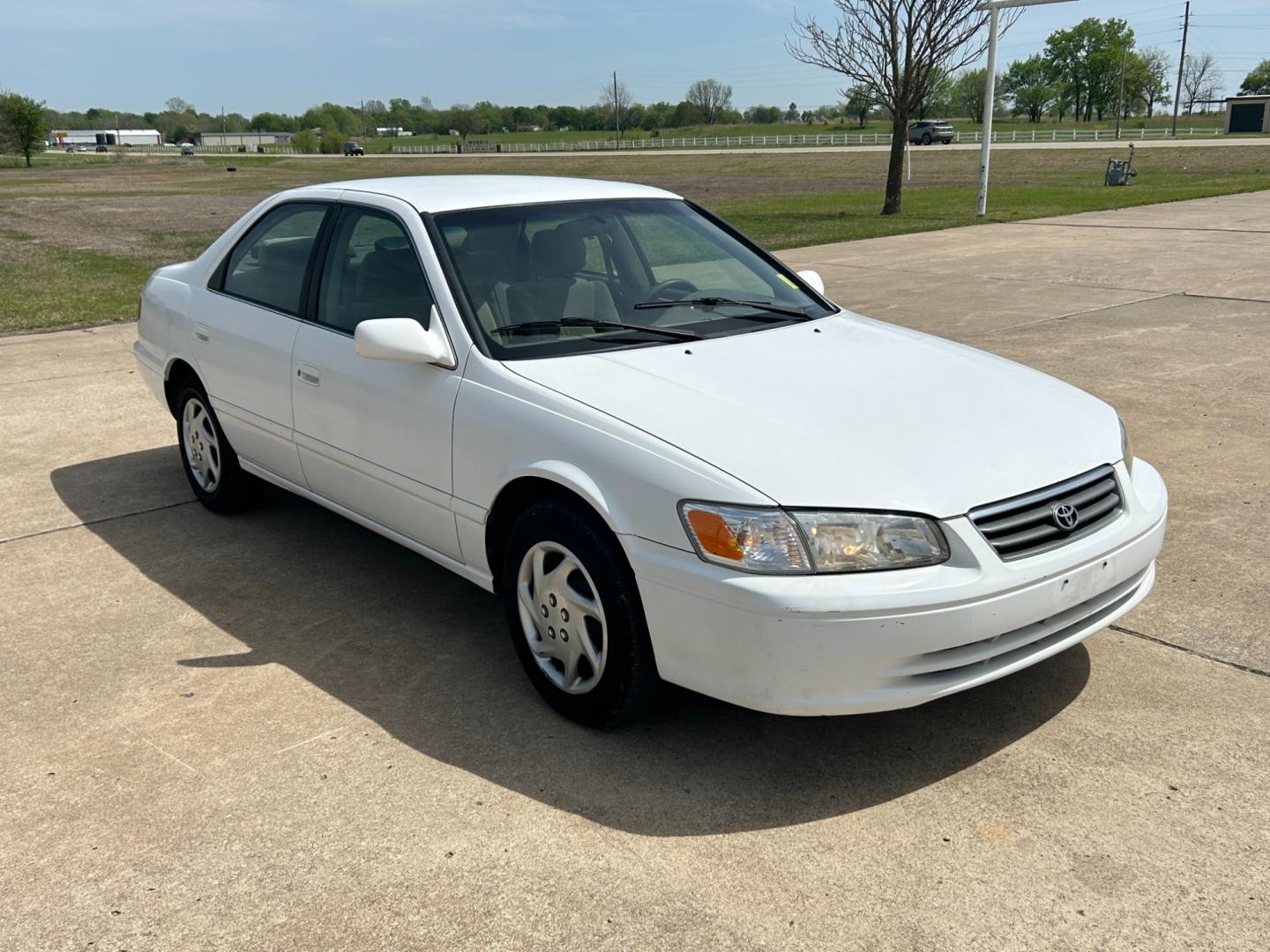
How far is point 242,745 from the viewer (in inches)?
137

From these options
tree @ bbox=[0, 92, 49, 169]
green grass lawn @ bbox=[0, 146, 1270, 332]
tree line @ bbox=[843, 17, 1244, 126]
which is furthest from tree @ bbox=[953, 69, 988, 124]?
tree @ bbox=[0, 92, 49, 169]

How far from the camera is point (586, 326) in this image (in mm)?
3965

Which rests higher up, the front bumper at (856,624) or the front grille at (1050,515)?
the front grille at (1050,515)

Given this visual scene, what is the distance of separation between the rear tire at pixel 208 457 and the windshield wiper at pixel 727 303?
2.28 m

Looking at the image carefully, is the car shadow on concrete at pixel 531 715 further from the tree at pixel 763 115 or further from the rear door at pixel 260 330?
the tree at pixel 763 115

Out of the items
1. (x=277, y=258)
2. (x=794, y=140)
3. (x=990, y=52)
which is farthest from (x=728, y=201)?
(x=794, y=140)

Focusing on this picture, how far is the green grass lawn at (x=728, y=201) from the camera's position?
15.8 m

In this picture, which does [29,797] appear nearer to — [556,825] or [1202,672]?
[556,825]

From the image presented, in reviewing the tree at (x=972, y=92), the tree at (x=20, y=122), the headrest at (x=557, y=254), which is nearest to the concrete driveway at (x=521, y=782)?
the headrest at (x=557, y=254)

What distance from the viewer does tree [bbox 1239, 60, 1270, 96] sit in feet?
448

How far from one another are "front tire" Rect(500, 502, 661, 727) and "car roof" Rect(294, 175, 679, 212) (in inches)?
56.6

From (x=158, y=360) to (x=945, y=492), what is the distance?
4.25 m

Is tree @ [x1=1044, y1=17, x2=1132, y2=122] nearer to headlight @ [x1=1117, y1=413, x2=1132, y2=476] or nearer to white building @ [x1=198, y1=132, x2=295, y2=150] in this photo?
white building @ [x1=198, y1=132, x2=295, y2=150]

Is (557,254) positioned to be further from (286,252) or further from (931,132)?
(931,132)
